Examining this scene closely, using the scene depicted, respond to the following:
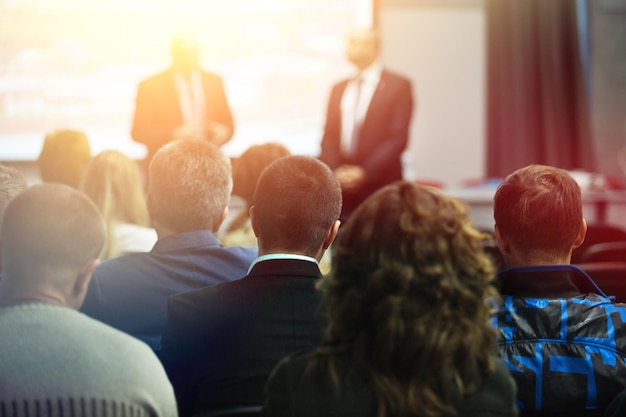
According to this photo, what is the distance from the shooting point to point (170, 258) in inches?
75.8

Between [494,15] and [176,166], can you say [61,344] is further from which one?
[494,15]

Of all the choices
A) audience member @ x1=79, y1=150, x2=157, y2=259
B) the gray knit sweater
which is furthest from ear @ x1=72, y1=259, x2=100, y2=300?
audience member @ x1=79, y1=150, x2=157, y2=259

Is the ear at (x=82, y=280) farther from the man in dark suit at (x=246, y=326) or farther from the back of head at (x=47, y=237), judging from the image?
the man in dark suit at (x=246, y=326)

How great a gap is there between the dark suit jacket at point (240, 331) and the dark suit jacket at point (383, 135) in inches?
115

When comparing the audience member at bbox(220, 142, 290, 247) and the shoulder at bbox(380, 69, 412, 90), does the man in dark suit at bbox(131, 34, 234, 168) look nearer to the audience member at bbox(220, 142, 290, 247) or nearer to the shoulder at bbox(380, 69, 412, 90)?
the shoulder at bbox(380, 69, 412, 90)

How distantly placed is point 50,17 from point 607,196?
12.9 feet

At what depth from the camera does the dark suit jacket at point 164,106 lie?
15.3 ft

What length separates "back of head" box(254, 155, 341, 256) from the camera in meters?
1.68

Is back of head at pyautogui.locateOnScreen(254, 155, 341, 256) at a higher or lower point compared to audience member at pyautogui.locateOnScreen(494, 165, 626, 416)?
higher

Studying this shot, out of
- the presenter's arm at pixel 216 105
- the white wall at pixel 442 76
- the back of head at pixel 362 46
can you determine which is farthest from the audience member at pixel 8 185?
the white wall at pixel 442 76

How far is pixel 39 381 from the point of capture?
1.24 m

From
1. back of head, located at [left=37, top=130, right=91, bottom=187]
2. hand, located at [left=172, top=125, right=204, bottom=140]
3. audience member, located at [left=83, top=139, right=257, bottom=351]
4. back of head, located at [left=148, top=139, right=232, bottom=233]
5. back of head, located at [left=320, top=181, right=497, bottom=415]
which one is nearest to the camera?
back of head, located at [left=320, top=181, right=497, bottom=415]

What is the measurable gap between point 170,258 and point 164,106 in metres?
2.92

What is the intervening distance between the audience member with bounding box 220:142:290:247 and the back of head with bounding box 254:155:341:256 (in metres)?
0.92
